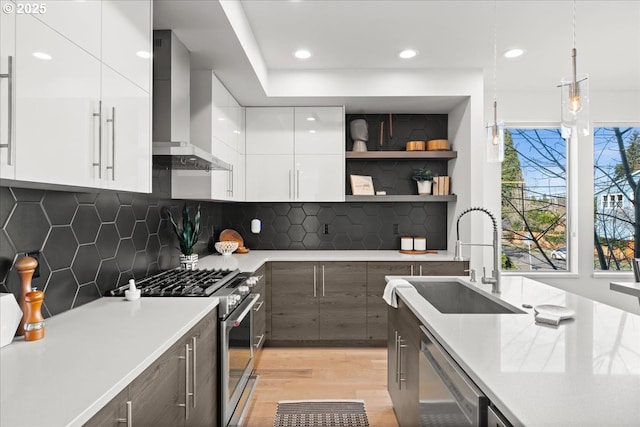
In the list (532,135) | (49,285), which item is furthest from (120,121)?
(532,135)

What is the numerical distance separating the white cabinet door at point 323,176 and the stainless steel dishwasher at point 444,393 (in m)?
2.54

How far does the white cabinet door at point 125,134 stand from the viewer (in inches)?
60.1

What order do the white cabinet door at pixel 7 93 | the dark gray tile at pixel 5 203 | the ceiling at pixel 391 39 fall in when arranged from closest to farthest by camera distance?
1. the white cabinet door at pixel 7 93
2. the dark gray tile at pixel 5 203
3. the ceiling at pixel 391 39

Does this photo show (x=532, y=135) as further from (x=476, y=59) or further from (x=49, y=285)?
(x=49, y=285)

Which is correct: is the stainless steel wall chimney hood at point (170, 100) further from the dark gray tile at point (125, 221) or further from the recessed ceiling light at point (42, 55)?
the recessed ceiling light at point (42, 55)

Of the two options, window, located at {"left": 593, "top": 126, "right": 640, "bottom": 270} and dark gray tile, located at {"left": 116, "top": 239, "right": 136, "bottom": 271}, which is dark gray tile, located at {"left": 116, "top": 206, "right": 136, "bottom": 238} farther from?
window, located at {"left": 593, "top": 126, "right": 640, "bottom": 270}

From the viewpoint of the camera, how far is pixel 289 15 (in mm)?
2732

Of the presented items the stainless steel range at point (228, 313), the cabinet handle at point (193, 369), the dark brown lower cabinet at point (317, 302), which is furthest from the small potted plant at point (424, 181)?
the cabinet handle at point (193, 369)

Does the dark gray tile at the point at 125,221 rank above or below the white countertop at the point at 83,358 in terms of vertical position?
above

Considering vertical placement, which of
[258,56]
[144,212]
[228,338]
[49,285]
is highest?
[258,56]

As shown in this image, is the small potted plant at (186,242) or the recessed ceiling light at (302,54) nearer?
the small potted plant at (186,242)

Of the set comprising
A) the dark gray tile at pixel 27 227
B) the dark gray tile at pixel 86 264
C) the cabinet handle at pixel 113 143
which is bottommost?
the dark gray tile at pixel 86 264

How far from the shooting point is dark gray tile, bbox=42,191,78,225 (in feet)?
5.55

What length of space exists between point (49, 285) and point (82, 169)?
0.63m
